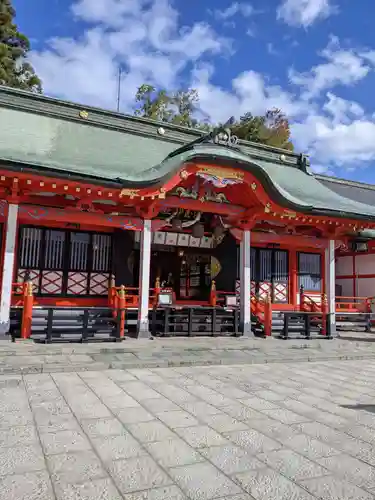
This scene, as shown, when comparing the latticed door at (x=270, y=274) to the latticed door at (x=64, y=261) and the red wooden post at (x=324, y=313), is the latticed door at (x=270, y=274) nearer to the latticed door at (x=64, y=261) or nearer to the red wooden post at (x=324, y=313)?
the red wooden post at (x=324, y=313)

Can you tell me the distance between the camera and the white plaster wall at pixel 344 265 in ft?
57.1

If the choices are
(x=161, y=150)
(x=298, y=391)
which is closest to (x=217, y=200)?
(x=161, y=150)

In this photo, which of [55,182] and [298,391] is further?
[55,182]

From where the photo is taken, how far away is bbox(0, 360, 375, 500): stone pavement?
2941 millimetres

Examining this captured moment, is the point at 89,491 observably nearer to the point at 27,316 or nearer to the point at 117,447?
the point at 117,447

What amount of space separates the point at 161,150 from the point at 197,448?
1073cm

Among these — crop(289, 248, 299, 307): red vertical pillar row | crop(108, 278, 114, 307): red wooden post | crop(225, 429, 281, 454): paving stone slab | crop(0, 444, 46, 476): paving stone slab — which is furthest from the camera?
crop(289, 248, 299, 307): red vertical pillar row

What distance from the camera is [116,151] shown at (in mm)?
11750

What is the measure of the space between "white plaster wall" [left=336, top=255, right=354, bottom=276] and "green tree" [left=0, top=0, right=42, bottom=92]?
24.5 m

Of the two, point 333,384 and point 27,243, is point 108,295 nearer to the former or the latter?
point 27,243

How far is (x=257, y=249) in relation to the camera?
14766mm

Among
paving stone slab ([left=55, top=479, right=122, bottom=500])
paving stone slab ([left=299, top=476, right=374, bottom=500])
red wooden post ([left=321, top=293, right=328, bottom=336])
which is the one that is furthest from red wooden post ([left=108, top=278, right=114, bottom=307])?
paving stone slab ([left=299, top=476, right=374, bottom=500])

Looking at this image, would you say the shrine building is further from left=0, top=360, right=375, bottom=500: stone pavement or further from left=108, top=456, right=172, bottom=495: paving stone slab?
left=108, top=456, right=172, bottom=495: paving stone slab

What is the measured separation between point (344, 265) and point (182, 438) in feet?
51.0
